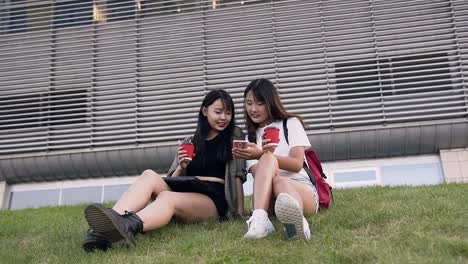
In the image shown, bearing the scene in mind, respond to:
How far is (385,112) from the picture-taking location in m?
12.1

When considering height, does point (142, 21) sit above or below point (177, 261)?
above

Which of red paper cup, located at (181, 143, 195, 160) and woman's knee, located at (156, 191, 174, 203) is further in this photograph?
red paper cup, located at (181, 143, 195, 160)

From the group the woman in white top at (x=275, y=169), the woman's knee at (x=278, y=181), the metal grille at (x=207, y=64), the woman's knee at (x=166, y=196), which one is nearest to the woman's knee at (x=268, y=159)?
the woman in white top at (x=275, y=169)

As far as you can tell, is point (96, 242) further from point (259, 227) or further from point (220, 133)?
point (220, 133)

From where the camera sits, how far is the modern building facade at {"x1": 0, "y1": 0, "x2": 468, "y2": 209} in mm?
12188

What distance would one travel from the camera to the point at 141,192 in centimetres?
429

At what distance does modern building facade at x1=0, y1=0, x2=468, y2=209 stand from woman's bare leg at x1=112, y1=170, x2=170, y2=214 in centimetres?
801

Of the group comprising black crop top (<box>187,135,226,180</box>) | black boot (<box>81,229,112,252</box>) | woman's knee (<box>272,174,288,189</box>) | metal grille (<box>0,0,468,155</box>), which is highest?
metal grille (<box>0,0,468,155</box>)

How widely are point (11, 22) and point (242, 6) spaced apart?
265 inches

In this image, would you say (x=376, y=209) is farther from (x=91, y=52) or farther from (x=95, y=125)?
(x=91, y=52)

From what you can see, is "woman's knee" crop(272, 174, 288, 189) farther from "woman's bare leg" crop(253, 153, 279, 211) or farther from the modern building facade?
the modern building facade

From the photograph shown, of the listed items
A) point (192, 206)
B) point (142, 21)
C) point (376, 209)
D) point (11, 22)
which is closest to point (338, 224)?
point (376, 209)

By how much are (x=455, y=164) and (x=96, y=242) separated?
10.2 metres

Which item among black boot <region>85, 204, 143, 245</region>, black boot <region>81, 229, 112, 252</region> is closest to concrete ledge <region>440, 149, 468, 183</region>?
black boot <region>85, 204, 143, 245</region>
